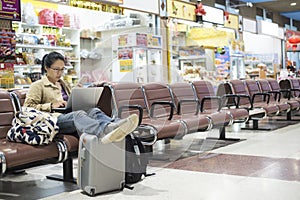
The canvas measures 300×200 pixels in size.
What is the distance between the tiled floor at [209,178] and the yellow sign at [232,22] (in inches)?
278

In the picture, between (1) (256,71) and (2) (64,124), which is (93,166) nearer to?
(2) (64,124)

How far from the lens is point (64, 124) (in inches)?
131

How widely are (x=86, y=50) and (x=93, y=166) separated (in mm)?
5573

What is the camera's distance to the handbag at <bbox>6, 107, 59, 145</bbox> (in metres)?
2.99

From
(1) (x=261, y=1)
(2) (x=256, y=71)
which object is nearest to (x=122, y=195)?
(2) (x=256, y=71)

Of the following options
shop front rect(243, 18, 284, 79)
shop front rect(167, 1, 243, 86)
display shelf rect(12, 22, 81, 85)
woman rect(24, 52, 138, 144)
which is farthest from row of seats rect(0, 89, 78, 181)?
shop front rect(243, 18, 284, 79)

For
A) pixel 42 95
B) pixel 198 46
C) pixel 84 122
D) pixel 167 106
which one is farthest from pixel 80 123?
pixel 198 46

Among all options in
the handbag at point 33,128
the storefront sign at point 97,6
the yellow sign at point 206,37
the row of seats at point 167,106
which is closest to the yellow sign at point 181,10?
the yellow sign at point 206,37

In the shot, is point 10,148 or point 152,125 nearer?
point 10,148

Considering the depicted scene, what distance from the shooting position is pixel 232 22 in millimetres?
12062

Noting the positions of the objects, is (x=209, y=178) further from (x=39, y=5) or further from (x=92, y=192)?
(x=39, y=5)

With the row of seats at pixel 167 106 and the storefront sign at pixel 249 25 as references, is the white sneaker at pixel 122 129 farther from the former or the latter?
the storefront sign at pixel 249 25

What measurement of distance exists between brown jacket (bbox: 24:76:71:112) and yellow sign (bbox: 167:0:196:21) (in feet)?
19.3

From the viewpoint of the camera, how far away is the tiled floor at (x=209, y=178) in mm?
3066
